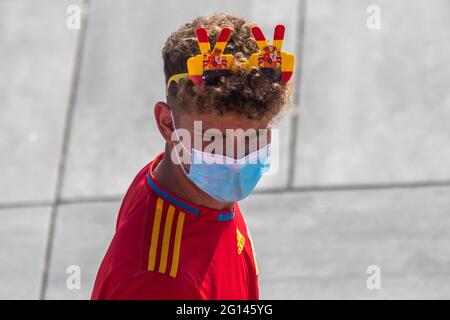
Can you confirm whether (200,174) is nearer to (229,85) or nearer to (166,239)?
(166,239)

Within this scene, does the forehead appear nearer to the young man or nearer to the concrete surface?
the young man

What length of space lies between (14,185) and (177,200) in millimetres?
3597

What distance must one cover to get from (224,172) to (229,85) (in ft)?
1.20

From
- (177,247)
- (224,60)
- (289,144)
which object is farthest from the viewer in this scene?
(289,144)

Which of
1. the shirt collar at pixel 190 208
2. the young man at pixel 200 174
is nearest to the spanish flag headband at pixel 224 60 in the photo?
the young man at pixel 200 174

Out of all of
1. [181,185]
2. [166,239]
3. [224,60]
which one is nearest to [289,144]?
[181,185]

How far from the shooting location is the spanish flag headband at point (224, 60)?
292cm

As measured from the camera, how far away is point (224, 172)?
3191 millimetres

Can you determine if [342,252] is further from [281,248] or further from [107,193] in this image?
[107,193]

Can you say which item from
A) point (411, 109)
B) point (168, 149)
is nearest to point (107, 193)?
point (411, 109)

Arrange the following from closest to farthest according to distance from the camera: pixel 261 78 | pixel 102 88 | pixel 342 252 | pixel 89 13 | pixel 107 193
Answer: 1. pixel 261 78
2. pixel 342 252
3. pixel 107 193
4. pixel 102 88
5. pixel 89 13

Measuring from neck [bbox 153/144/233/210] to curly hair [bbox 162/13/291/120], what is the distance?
26cm

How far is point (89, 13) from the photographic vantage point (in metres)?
7.52

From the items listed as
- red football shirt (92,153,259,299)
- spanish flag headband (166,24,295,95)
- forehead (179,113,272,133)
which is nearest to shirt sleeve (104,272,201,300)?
red football shirt (92,153,259,299)
